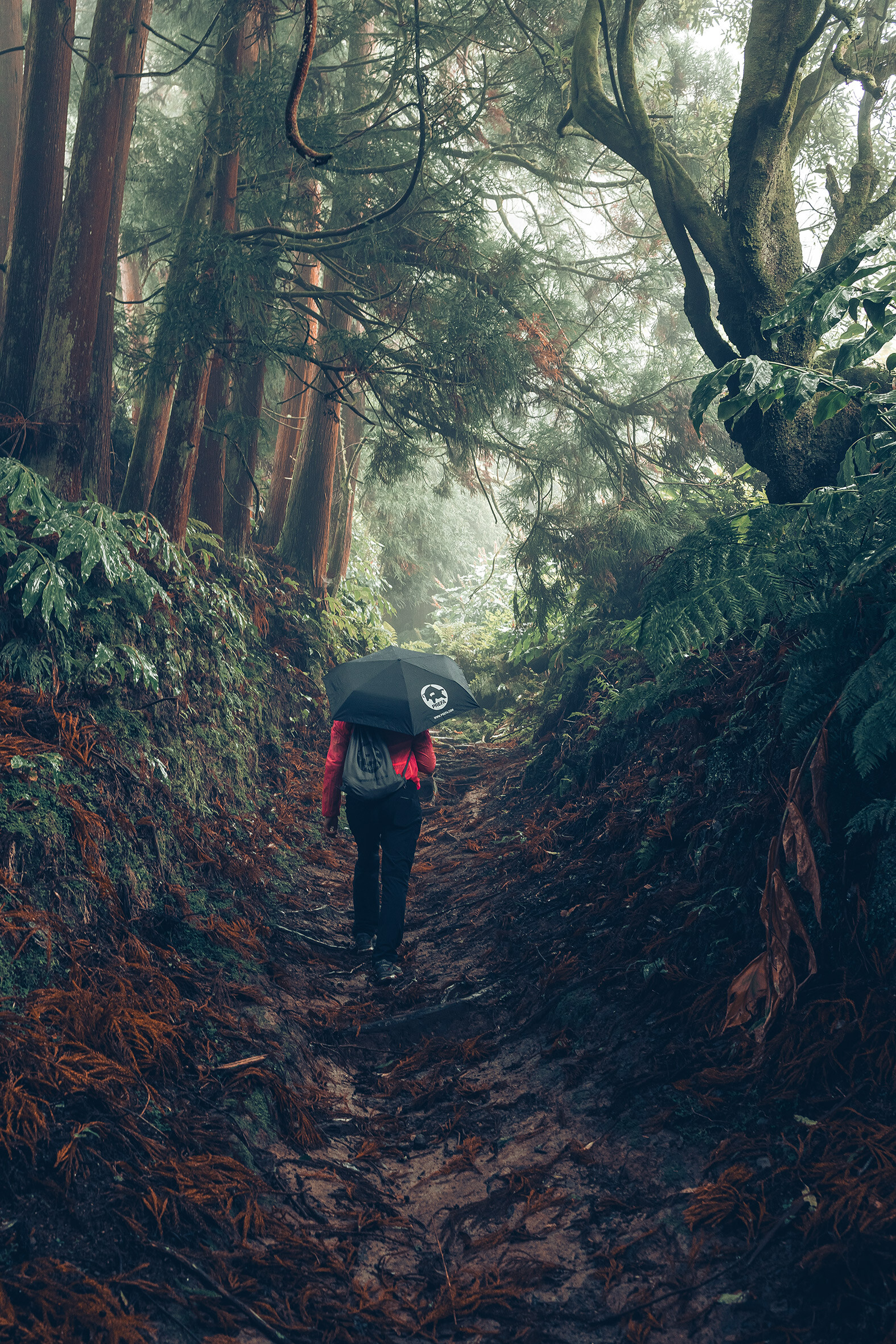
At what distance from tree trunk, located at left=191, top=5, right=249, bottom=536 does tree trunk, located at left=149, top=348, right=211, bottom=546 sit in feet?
0.91

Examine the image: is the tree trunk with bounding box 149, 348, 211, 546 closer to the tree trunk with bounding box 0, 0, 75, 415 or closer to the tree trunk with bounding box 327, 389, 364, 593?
the tree trunk with bounding box 0, 0, 75, 415

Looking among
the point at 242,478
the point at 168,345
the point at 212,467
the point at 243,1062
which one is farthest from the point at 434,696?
the point at 242,478

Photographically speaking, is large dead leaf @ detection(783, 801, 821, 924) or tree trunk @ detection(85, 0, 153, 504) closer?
large dead leaf @ detection(783, 801, 821, 924)

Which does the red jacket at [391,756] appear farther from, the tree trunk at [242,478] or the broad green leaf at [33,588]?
the tree trunk at [242,478]

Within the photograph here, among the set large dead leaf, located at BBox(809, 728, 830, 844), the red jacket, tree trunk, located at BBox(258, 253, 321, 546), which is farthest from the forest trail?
tree trunk, located at BBox(258, 253, 321, 546)

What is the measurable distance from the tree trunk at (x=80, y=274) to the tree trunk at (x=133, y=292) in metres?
1.15

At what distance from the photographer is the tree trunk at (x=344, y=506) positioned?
12273mm

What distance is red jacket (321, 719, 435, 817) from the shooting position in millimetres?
4875

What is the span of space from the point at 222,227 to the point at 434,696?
16.7 ft

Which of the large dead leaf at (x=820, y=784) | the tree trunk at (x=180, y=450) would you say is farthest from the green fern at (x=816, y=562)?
the tree trunk at (x=180, y=450)

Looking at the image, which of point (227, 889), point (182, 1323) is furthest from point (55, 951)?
point (227, 889)

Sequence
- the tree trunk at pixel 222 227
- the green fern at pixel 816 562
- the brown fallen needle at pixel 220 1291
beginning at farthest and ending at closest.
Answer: the tree trunk at pixel 222 227
the green fern at pixel 816 562
the brown fallen needle at pixel 220 1291

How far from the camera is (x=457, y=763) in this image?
33.0ft

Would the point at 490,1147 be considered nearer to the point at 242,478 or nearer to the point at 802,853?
the point at 802,853
